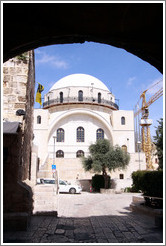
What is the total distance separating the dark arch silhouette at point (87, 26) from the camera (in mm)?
2973

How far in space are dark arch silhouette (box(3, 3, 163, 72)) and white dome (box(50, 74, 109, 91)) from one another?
113 feet

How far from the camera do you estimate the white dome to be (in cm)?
3828

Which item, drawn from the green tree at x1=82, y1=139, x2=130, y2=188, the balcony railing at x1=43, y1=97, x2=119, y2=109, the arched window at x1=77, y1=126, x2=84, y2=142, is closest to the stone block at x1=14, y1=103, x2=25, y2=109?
the green tree at x1=82, y1=139, x2=130, y2=188

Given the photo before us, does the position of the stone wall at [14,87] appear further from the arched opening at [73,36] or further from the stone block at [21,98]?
the arched opening at [73,36]

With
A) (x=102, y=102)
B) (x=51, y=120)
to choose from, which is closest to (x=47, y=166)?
(x=51, y=120)

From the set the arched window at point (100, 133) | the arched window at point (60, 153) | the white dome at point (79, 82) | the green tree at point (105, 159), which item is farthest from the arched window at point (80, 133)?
the green tree at point (105, 159)

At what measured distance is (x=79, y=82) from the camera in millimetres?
38438

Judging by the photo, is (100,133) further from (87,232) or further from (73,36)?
(73,36)

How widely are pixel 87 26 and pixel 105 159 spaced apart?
2027 cm

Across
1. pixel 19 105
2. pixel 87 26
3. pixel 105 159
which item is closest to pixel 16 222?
pixel 19 105

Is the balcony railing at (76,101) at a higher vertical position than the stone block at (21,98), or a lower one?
higher

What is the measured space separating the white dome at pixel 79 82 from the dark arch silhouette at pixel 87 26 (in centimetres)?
3454

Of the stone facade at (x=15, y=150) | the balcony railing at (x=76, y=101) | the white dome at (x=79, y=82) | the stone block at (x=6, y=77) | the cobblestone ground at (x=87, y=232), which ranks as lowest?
the cobblestone ground at (x=87, y=232)

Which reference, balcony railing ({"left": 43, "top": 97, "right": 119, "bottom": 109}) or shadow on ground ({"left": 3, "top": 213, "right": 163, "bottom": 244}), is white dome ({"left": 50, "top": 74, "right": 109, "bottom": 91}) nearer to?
balcony railing ({"left": 43, "top": 97, "right": 119, "bottom": 109})
